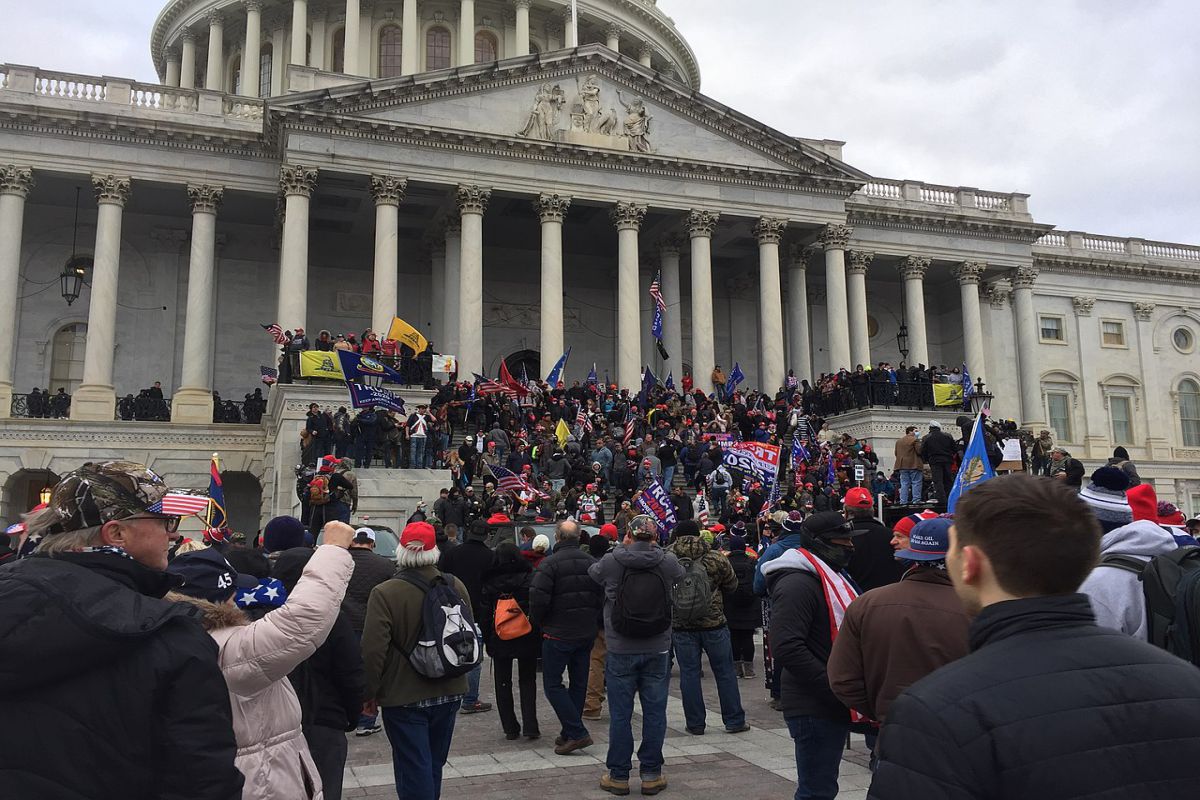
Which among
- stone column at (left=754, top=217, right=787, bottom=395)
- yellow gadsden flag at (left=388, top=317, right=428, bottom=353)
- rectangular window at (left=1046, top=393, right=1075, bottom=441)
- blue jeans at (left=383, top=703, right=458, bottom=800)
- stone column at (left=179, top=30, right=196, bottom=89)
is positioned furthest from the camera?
stone column at (left=179, top=30, right=196, bottom=89)

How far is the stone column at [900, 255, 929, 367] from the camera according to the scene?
40.7 metres

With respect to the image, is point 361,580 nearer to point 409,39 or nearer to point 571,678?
point 571,678

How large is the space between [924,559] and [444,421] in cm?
2161

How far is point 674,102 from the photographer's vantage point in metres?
37.1

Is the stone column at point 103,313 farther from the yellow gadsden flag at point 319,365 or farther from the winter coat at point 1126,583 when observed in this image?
the winter coat at point 1126,583

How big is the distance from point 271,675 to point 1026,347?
144ft

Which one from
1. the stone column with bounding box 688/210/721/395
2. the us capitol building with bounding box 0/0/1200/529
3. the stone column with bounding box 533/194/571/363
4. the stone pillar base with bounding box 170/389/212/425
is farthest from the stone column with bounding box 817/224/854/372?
the stone pillar base with bounding box 170/389/212/425

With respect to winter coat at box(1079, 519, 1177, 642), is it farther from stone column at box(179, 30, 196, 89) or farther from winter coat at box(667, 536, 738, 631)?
stone column at box(179, 30, 196, 89)

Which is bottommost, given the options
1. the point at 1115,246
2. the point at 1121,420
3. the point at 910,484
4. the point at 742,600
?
the point at 742,600

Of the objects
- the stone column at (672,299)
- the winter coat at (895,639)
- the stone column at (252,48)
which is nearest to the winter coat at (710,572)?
the winter coat at (895,639)

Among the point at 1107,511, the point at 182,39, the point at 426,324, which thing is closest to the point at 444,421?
the point at 426,324

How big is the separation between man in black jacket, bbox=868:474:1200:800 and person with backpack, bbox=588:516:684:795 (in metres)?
5.67

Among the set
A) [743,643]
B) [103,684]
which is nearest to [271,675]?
[103,684]

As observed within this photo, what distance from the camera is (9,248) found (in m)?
31.9
